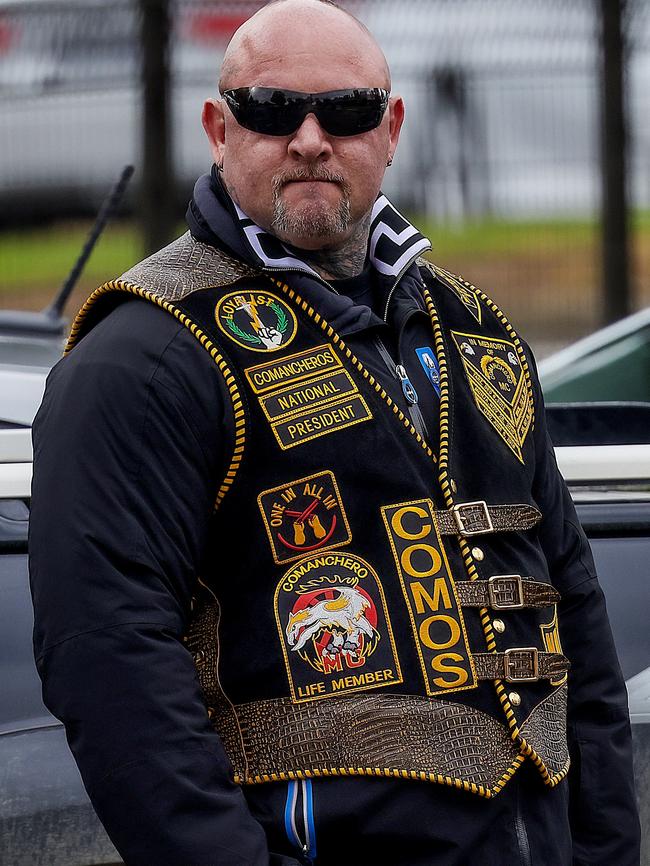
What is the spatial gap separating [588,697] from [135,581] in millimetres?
735

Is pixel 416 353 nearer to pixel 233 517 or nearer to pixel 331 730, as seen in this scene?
pixel 233 517

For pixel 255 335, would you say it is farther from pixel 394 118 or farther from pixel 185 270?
pixel 394 118

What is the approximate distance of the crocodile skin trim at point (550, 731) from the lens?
177cm

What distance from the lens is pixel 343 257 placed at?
75.2 inches

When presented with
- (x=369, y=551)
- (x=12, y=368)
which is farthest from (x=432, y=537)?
(x=12, y=368)

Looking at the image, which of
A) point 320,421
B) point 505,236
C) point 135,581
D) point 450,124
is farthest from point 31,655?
point 505,236

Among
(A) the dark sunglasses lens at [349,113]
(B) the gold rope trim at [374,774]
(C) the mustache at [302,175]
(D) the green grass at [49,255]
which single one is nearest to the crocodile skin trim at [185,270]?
(C) the mustache at [302,175]

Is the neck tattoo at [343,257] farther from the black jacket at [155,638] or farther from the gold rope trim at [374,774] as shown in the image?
the gold rope trim at [374,774]

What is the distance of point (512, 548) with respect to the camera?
182 centimetres

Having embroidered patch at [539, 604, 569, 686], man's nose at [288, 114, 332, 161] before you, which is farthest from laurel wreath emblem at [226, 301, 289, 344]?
embroidered patch at [539, 604, 569, 686]

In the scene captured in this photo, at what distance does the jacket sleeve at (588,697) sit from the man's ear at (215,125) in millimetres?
559

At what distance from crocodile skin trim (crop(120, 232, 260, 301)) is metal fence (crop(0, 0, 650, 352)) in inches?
316

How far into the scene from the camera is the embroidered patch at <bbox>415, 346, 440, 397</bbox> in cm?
187

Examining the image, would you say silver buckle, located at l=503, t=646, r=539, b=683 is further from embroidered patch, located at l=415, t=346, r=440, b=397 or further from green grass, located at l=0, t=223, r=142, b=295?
green grass, located at l=0, t=223, r=142, b=295
